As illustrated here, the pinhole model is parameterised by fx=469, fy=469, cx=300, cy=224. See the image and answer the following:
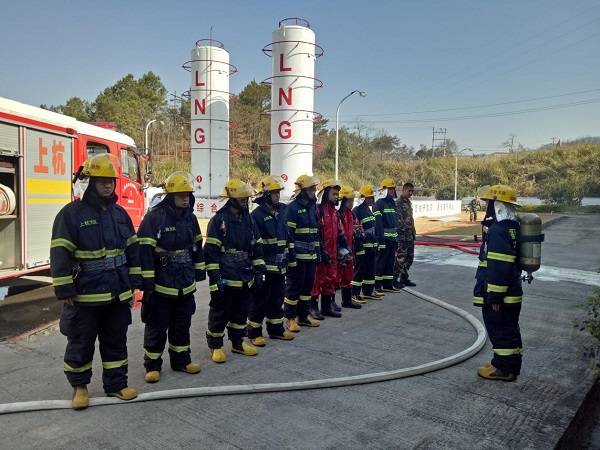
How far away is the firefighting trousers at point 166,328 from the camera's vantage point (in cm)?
414

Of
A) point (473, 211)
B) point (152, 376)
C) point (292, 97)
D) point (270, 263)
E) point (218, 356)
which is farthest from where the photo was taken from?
point (473, 211)

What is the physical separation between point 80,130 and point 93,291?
5620 mm

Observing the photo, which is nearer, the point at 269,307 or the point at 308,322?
the point at 269,307

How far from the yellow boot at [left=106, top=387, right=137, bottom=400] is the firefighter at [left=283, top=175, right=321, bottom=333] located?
2353mm

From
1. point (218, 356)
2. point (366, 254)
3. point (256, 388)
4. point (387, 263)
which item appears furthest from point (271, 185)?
point (387, 263)

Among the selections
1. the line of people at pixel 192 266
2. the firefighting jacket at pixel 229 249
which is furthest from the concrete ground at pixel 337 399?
the firefighting jacket at pixel 229 249

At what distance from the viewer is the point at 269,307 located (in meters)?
5.38

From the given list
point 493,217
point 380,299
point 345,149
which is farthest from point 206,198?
point 345,149

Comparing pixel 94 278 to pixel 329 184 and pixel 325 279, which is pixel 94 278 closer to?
pixel 325 279

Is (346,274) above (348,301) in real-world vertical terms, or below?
above

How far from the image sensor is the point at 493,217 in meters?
4.46

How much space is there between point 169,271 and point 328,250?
2.80 meters

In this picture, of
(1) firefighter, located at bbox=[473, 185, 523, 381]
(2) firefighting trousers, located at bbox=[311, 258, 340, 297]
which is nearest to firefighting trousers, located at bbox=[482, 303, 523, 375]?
(1) firefighter, located at bbox=[473, 185, 523, 381]

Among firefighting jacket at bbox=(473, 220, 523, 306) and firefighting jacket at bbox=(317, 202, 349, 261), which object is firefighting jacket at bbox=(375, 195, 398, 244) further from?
firefighting jacket at bbox=(473, 220, 523, 306)
